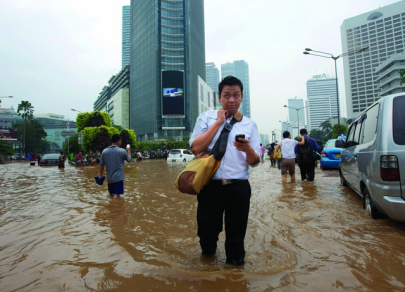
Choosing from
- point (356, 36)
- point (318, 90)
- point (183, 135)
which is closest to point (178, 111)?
point (183, 135)

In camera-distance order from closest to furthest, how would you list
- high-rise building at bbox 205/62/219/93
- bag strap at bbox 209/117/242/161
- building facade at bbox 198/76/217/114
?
1. bag strap at bbox 209/117/242/161
2. building facade at bbox 198/76/217/114
3. high-rise building at bbox 205/62/219/93

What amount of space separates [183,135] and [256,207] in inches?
2990

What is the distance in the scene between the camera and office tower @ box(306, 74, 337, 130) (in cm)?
12875

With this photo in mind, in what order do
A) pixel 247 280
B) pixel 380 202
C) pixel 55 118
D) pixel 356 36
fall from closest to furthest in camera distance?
pixel 247 280
pixel 380 202
pixel 356 36
pixel 55 118

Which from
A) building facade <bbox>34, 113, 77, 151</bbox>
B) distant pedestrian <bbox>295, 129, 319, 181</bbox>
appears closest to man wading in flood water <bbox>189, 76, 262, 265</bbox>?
distant pedestrian <bbox>295, 129, 319, 181</bbox>

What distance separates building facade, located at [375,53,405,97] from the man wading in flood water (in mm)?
89663

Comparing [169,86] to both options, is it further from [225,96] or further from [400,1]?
[400,1]

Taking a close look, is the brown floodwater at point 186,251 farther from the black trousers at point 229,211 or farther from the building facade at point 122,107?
the building facade at point 122,107

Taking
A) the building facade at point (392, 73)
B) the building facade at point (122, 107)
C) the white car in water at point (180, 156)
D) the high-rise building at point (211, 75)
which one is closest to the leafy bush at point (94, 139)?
the white car in water at point (180, 156)

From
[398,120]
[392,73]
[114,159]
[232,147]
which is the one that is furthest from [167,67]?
[232,147]

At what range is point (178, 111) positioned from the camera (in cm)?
7969

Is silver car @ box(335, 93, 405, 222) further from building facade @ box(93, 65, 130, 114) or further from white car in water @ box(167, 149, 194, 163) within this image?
building facade @ box(93, 65, 130, 114)

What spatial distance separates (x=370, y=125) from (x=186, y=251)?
3.29m

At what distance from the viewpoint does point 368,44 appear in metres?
125
